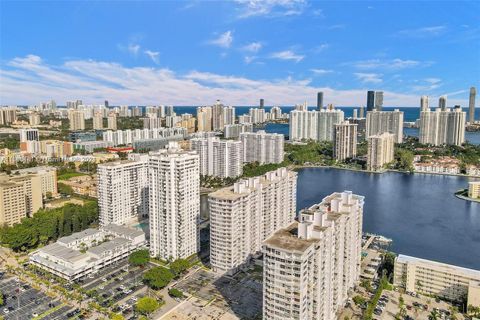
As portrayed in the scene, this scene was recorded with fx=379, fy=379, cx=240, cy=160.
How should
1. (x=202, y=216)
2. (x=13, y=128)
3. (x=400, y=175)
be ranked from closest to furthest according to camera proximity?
(x=202, y=216) → (x=400, y=175) → (x=13, y=128)

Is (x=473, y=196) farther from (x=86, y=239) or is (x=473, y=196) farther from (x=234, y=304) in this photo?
(x=86, y=239)

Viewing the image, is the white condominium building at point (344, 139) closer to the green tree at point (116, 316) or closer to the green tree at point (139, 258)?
the green tree at point (139, 258)

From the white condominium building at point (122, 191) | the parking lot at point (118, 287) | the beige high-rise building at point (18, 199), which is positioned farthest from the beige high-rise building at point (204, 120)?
the parking lot at point (118, 287)

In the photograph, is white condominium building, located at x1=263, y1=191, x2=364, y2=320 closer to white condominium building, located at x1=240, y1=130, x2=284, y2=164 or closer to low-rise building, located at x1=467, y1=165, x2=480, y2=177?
white condominium building, located at x1=240, y1=130, x2=284, y2=164

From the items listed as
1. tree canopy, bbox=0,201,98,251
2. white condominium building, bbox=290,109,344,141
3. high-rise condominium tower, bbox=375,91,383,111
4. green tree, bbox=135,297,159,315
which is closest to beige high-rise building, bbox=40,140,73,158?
tree canopy, bbox=0,201,98,251

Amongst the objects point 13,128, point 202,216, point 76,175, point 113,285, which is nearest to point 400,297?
point 113,285

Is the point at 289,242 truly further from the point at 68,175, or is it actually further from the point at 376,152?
the point at 376,152
